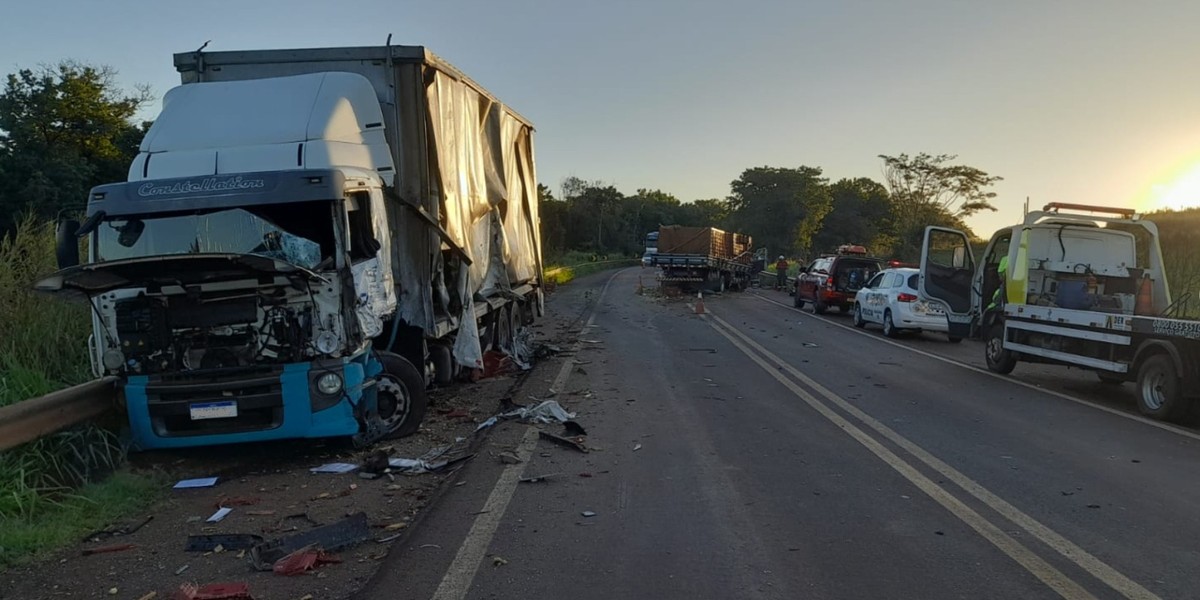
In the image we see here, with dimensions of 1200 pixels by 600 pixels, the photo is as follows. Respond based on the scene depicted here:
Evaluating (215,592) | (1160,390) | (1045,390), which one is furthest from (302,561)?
(1045,390)

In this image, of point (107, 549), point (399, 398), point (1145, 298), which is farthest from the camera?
point (1145, 298)

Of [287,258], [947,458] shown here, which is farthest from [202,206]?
[947,458]

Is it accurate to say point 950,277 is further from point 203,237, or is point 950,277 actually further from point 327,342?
point 203,237

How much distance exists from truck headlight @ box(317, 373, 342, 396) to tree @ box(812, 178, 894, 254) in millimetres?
65357

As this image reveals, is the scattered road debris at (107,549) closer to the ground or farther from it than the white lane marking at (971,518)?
farther from it

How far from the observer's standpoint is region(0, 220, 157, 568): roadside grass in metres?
5.47

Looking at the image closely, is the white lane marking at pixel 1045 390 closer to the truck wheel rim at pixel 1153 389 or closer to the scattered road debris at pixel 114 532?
the truck wheel rim at pixel 1153 389

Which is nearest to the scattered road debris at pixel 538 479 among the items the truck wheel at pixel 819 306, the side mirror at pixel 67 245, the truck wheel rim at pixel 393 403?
the truck wheel rim at pixel 393 403

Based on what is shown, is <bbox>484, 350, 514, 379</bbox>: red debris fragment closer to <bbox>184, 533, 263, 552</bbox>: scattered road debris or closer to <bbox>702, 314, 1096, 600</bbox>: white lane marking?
<bbox>702, 314, 1096, 600</bbox>: white lane marking

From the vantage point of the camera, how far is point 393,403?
26.3ft

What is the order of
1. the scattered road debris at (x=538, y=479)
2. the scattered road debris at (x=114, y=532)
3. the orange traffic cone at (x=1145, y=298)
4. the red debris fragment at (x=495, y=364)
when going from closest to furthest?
the scattered road debris at (x=114, y=532), the scattered road debris at (x=538, y=479), the orange traffic cone at (x=1145, y=298), the red debris fragment at (x=495, y=364)

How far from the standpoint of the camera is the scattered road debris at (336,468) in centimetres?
691

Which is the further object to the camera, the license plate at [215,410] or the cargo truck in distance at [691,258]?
the cargo truck in distance at [691,258]

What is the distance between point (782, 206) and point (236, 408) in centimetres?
6982
